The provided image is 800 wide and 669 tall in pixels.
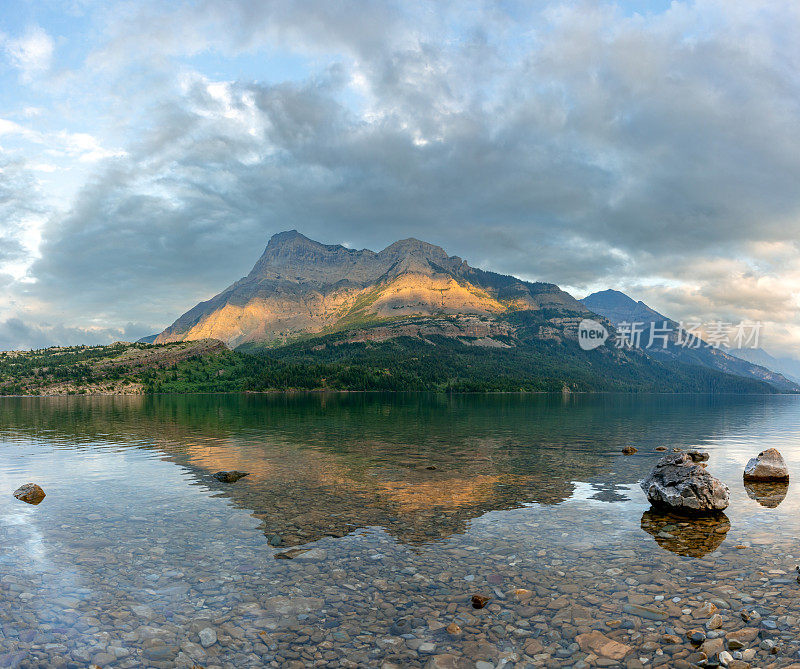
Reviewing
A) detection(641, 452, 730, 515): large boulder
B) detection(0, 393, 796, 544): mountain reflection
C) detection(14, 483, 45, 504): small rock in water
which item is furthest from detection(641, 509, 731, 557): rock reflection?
detection(14, 483, 45, 504): small rock in water

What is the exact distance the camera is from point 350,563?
65.1 ft

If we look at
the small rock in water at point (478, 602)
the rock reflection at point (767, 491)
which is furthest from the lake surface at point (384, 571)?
the rock reflection at point (767, 491)

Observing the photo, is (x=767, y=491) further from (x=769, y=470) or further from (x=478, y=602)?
(x=478, y=602)

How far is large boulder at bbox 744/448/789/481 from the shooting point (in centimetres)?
3872

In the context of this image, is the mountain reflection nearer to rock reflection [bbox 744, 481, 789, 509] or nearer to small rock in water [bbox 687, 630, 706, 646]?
rock reflection [bbox 744, 481, 789, 509]

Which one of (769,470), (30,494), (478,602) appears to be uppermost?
(478,602)

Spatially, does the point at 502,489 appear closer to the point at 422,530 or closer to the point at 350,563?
the point at 422,530

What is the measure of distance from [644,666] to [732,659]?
237 centimetres

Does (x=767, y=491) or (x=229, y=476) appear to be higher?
(x=767, y=491)

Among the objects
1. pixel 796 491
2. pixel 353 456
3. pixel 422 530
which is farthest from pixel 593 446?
pixel 422 530

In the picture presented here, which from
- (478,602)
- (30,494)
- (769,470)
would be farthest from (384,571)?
(769,470)

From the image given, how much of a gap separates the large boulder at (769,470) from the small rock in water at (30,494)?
178 ft

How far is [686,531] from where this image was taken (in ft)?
81.1

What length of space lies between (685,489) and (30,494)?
4246 cm
